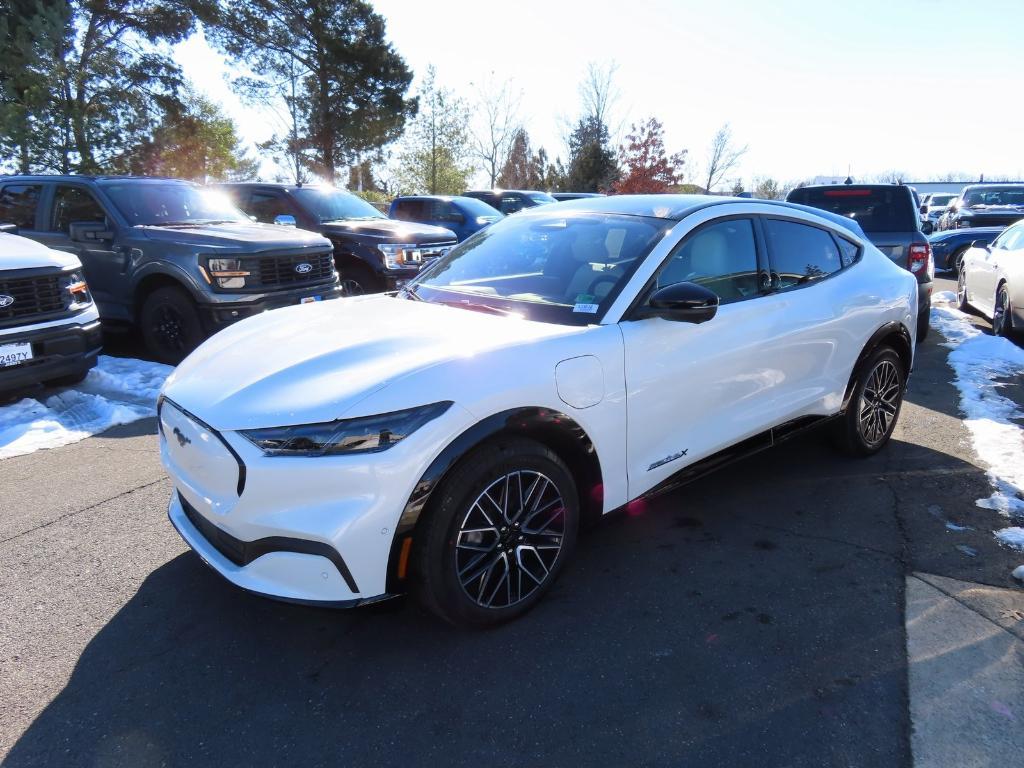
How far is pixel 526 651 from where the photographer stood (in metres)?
2.54

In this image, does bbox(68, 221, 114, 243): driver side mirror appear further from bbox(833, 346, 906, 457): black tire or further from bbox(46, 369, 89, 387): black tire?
bbox(833, 346, 906, 457): black tire

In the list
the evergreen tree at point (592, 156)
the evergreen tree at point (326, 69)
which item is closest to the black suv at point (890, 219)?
the evergreen tree at point (326, 69)

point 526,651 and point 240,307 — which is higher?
point 240,307

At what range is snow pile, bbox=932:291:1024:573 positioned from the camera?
3783mm

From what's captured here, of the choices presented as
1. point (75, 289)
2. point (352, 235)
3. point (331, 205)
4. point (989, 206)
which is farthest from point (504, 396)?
point (989, 206)

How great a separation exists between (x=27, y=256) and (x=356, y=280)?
14.3ft

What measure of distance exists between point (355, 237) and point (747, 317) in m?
6.77

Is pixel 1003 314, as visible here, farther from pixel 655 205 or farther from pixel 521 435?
pixel 521 435

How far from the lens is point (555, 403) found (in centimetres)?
257

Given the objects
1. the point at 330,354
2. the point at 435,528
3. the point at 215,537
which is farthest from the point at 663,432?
the point at 215,537

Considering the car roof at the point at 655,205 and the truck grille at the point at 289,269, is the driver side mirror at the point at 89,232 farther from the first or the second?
the car roof at the point at 655,205

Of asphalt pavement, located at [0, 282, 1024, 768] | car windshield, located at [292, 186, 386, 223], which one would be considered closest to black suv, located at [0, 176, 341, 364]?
car windshield, located at [292, 186, 386, 223]

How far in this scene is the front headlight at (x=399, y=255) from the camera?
885cm

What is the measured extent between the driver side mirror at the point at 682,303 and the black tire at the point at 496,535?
2.69 feet
